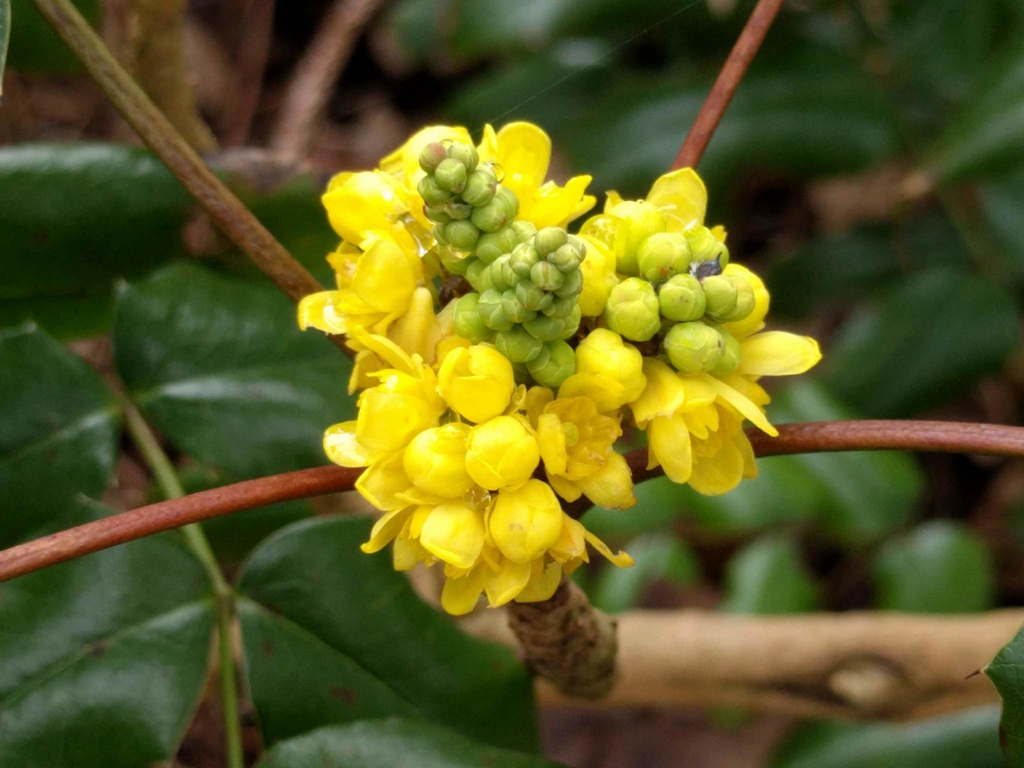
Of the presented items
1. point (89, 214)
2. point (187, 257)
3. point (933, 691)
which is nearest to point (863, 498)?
point (933, 691)

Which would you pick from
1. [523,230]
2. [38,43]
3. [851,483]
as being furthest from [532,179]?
[851,483]

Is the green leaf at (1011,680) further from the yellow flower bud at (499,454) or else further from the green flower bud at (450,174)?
the green flower bud at (450,174)

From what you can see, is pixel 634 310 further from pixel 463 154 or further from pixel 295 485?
pixel 295 485

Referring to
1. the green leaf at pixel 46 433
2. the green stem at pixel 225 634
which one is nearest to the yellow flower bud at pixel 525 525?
the green stem at pixel 225 634

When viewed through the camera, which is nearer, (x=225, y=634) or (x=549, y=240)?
(x=549, y=240)

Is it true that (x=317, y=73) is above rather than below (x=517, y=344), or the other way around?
above

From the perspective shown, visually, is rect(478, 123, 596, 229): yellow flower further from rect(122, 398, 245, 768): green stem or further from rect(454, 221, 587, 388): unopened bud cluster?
rect(122, 398, 245, 768): green stem
